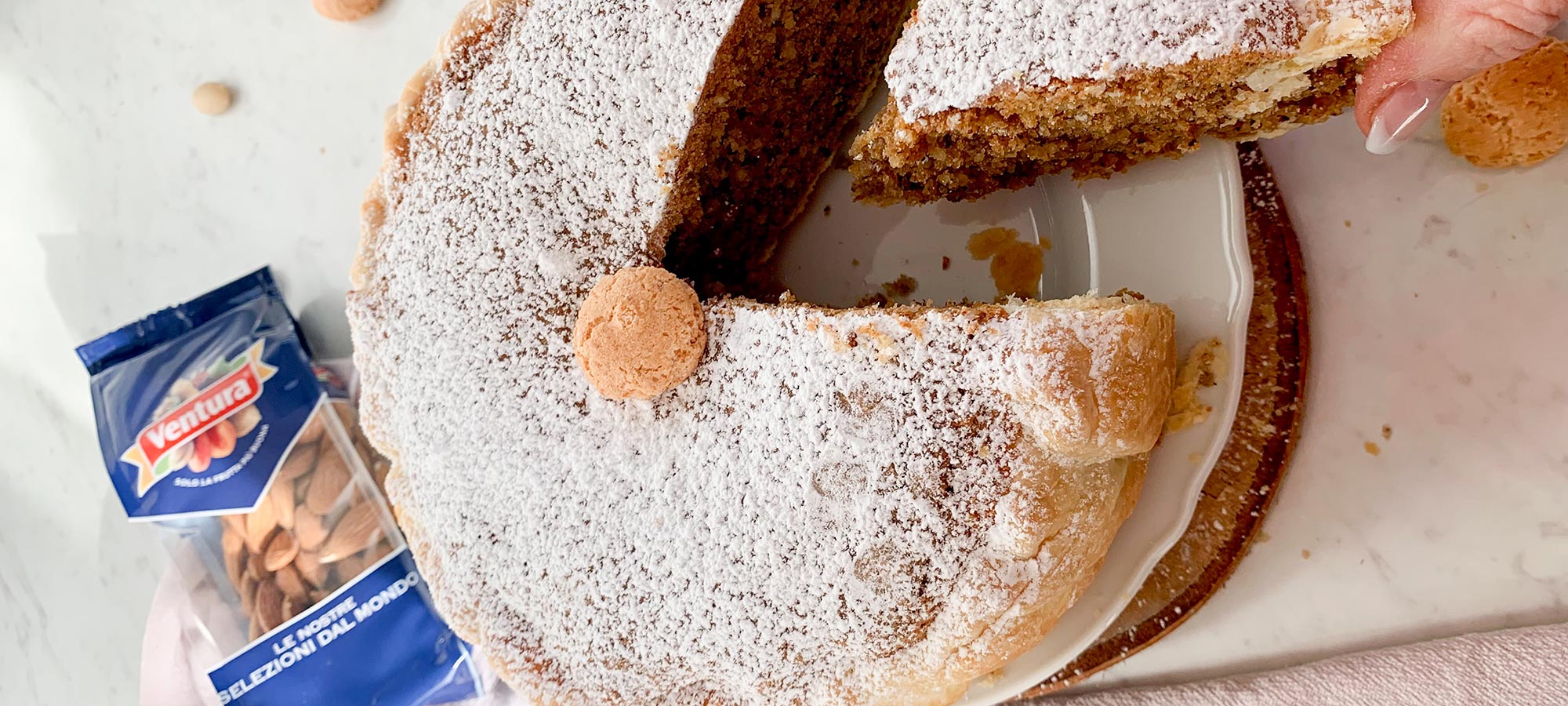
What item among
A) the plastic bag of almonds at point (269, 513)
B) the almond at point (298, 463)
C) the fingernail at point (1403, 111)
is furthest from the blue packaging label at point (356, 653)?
the fingernail at point (1403, 111)

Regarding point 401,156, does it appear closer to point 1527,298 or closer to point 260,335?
point 260,335

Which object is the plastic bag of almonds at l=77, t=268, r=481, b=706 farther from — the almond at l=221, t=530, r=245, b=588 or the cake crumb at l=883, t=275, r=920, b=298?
the cake crumb at l=883, t=275, r=920, b=298

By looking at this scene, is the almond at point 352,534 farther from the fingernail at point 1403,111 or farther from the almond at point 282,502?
the fingernail at point 1403,111

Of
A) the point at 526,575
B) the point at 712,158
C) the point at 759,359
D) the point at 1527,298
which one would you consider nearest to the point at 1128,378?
the point at 759,359

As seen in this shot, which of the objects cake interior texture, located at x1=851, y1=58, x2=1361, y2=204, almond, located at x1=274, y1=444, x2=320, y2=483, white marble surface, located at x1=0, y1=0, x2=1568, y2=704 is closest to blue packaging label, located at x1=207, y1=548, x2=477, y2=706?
almond, located at x1=274, y1=444, x2=320, y2=483

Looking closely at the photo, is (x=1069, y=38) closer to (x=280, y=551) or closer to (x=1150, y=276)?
(x=1150, y=276)
